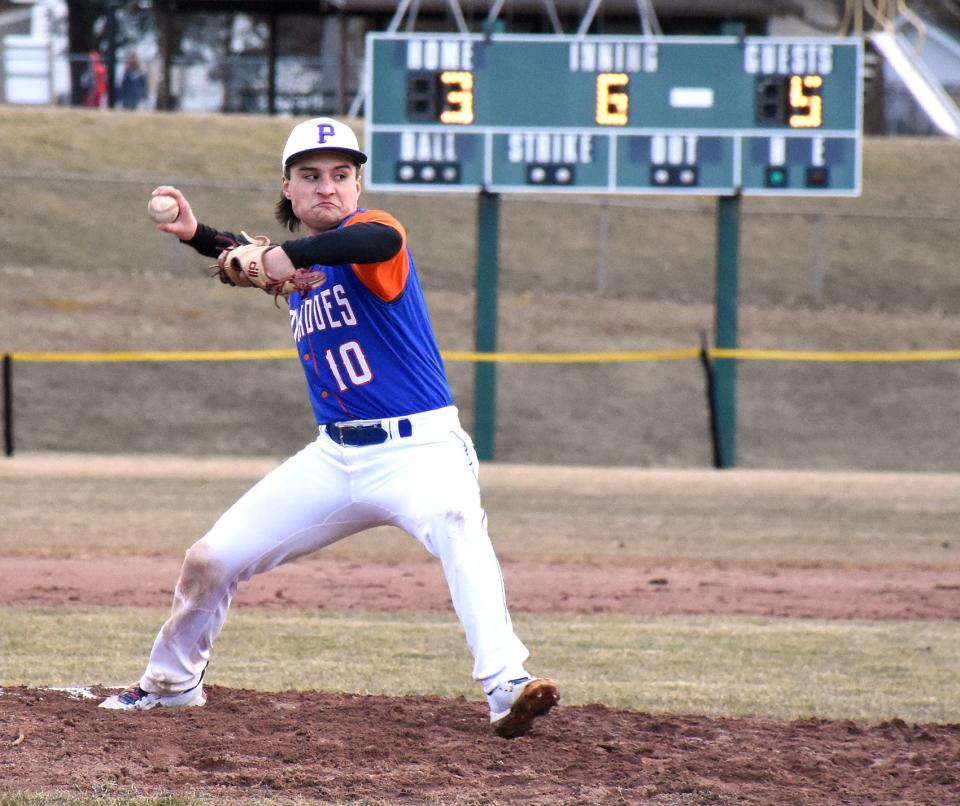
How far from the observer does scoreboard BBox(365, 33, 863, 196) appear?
15977 millimetres

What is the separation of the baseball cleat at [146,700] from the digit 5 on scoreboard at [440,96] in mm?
11512

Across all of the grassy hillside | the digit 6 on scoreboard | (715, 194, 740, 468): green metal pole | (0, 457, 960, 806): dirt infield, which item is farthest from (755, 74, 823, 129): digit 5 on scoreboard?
(0, 457, 960, 806): dirt infield

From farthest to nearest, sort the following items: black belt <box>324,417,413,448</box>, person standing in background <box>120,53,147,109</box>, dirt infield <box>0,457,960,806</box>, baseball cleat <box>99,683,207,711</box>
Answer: person standing in background <box>120,53,147,109</box>, baseball cleat <box>99,683,207,711</box>, black belt <box>324,417,413,448</box>, dirt infield <box>0,457,960,806</box>

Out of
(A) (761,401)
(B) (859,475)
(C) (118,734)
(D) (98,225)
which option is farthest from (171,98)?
(C) (118,734)

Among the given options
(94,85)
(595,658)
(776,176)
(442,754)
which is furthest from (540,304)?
(442,754)

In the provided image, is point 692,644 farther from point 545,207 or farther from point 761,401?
point 545,207

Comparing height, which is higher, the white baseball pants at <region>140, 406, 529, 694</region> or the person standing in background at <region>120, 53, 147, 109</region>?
the person standing in background at <region>120, 53, 147, 109</region>

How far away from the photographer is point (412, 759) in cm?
466

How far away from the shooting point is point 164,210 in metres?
4.93

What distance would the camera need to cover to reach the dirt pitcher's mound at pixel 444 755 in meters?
4.36

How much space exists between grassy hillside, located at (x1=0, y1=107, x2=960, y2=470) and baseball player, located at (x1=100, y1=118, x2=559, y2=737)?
604 inches

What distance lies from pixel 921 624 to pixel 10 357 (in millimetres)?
10980

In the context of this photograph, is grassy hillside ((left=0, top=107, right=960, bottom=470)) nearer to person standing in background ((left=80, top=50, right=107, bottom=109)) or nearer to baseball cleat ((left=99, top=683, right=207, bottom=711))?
person standing in background ((left=80, top=50, right=107, bottom=109))

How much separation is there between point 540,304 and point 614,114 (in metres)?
9.64
